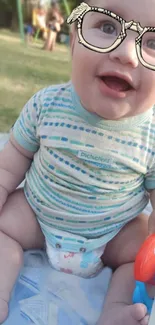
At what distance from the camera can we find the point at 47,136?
0.82 metres

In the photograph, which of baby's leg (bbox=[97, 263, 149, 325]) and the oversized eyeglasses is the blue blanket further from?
the oversized eyeglasses

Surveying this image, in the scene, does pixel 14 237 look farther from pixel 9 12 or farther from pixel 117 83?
pixel 9 12

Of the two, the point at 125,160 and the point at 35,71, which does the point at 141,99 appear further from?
the point at 35,71

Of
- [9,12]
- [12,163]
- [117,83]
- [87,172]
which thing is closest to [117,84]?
[117,83]

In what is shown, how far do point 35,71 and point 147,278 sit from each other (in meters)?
1.58

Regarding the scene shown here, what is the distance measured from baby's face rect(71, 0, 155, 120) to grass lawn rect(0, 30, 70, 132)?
2.39 feet

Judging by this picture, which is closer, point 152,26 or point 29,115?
point 152,26

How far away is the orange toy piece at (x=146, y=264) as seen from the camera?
660 millimetres

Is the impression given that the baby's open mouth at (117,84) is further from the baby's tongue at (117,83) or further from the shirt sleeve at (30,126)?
the shirt sleeve at (30,126)

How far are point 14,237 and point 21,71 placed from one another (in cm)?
136

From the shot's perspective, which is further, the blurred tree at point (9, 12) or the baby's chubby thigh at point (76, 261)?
the blurred tree at point (9, 12)

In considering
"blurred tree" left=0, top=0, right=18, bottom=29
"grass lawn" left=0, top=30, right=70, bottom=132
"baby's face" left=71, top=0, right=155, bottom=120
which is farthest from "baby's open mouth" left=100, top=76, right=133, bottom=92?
"blurred tree" left=0, top=0, right=18, bottom=29

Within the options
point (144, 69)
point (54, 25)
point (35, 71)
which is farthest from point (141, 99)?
point (54, 25)

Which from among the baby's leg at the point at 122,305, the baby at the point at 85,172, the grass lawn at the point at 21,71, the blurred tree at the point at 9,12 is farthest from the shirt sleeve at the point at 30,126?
the blurred tree at the point at 9,12
